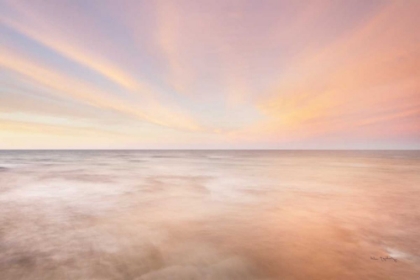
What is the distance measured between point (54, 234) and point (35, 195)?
993 centimetres

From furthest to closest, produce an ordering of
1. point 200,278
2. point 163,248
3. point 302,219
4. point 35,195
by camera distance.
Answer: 1. point 35,195
2. point 302,219
3. point 163,248
4. point 200,278

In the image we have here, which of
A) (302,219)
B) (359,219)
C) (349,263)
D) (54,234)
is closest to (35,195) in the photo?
(54,234)

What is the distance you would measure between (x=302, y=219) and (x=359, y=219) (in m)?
2.72

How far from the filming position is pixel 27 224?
9.93 m

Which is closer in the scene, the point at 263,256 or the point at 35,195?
the point at 263,256

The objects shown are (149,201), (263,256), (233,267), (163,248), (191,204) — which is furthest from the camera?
(149,201)

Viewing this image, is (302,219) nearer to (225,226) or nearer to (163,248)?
(225,226)

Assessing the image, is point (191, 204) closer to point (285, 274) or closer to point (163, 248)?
point (163, 248)

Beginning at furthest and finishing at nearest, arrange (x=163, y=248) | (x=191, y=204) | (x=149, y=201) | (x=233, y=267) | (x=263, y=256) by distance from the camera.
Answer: (x=149, y=201) < (x=191, y=204) < (x=163, y=248) < (x=263, y=256) < (x=233, y=267)

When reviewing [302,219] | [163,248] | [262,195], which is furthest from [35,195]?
[302,219]

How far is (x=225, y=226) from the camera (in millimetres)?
9594

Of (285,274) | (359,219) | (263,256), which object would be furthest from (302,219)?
(285,274)

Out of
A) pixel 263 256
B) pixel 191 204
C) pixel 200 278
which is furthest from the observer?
pixel 191 204

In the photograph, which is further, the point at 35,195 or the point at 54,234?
the point at 35,195
